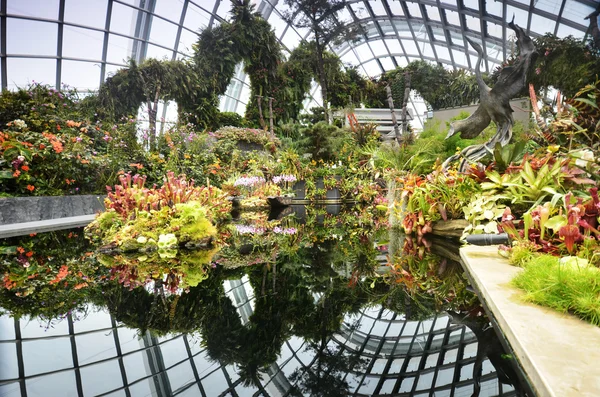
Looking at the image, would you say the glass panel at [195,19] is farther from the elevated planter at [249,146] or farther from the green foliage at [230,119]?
the elevated planter at [249,146]

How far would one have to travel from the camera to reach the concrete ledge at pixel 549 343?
0.72 m

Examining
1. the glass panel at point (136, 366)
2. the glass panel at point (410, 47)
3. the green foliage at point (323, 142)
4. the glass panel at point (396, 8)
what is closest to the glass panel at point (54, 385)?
the glass panel at point (136, 366)

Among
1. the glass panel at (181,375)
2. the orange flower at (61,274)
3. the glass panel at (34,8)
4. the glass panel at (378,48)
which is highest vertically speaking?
the glass panel at (378,48)

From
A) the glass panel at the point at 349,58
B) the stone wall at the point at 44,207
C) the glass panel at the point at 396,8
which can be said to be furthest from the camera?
the glass panel at the point at 349,58

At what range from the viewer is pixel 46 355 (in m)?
1.02

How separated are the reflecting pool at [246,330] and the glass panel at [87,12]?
1401 centimetres

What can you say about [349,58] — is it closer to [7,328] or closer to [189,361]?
[7,328]

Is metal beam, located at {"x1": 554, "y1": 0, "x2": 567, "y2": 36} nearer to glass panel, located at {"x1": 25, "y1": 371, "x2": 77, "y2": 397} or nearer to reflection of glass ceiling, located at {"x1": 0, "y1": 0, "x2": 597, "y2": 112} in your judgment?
reflection of glass ceiling, located at {"x1": 0, "y1": 0, "x2": 597, "y2": 112}

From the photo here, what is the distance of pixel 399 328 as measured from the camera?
1278mm

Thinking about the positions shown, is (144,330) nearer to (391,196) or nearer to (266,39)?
(391,196)

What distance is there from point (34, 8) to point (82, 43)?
176 cm

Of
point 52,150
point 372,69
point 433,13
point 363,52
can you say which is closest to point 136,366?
point 52,150

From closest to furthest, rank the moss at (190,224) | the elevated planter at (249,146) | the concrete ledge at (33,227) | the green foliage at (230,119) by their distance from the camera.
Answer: the moss at (190,224)
the concrete ledge at (33,227)
the elevated planter at (249,146)
the green foliage at (230,119)

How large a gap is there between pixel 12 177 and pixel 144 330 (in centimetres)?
535
